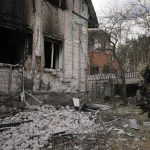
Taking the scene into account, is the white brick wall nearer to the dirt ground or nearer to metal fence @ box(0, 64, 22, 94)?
metal fence @ box(0, 64, 22, 94)

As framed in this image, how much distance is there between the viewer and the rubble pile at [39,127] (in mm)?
5805

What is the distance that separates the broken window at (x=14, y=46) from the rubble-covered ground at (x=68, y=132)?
2.36m

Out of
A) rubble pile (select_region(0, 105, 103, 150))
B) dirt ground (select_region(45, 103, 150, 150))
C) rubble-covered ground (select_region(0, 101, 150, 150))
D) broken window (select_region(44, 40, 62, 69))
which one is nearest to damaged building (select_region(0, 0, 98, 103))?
broken window (select_region(44, 40, 62, 69))

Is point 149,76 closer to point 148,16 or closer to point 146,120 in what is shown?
point 146,120

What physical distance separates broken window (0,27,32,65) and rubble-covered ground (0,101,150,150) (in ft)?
7.73

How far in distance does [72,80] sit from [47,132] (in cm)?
565

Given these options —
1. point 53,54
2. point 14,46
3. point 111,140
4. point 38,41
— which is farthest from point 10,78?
point 111,140

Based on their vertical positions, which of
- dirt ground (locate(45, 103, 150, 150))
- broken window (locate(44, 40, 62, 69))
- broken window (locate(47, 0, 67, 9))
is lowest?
dirt ground (locate(45, 103, 150, 150))

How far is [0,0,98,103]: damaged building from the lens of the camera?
Answer: 959 centimetres

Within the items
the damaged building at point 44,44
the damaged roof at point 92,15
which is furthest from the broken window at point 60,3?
the damaged roof at point 92,15

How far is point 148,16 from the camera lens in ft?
53.8

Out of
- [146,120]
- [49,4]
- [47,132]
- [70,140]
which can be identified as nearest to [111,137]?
[70,140]

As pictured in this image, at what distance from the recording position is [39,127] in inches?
279

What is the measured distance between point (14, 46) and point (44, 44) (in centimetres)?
137
